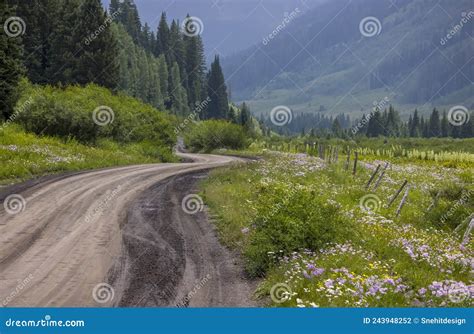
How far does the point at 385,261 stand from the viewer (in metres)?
8.94

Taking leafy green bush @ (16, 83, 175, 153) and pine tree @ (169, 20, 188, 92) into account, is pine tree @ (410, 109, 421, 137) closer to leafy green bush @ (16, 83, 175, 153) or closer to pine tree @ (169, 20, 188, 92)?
pine tree @ (169, 20, 188, 92)

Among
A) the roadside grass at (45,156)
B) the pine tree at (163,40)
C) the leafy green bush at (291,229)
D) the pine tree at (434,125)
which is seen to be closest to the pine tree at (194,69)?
the pine tree at (163,40)

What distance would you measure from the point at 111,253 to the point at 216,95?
113 metres

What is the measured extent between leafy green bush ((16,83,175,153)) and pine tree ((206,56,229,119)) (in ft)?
264

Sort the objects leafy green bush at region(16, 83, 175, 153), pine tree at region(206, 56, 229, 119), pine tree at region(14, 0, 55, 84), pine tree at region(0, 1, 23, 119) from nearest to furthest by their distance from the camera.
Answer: leafy green bush at region(16, 83, 175, 153) < pine tree at region(0, 1, 23, 119) < pine tree at region(14, 0, 55, 84) < pine tree at region(206, 56, 229, 119)

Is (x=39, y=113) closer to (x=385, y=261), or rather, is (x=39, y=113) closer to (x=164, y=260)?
(x=164, y=260)

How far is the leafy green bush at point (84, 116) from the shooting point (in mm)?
29719

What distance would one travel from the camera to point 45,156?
2359 centimetres

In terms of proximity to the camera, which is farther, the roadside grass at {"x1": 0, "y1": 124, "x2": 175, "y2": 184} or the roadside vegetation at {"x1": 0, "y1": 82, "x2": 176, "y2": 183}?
the roadside vegetation at {"x1": 0, "y1": 82, "x2": 176, "y2": 183}

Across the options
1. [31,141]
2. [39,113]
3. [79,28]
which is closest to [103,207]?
[31,141]

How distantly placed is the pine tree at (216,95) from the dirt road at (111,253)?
10523cm

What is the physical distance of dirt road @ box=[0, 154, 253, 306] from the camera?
7797 millimetres

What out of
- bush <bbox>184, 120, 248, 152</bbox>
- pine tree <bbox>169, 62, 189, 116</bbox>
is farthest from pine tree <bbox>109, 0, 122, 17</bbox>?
bush <bbox>184, 120, 248, 152</bbox>

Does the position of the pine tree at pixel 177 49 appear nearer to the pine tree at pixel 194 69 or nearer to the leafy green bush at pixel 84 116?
the pine tree at pixel 194 69
